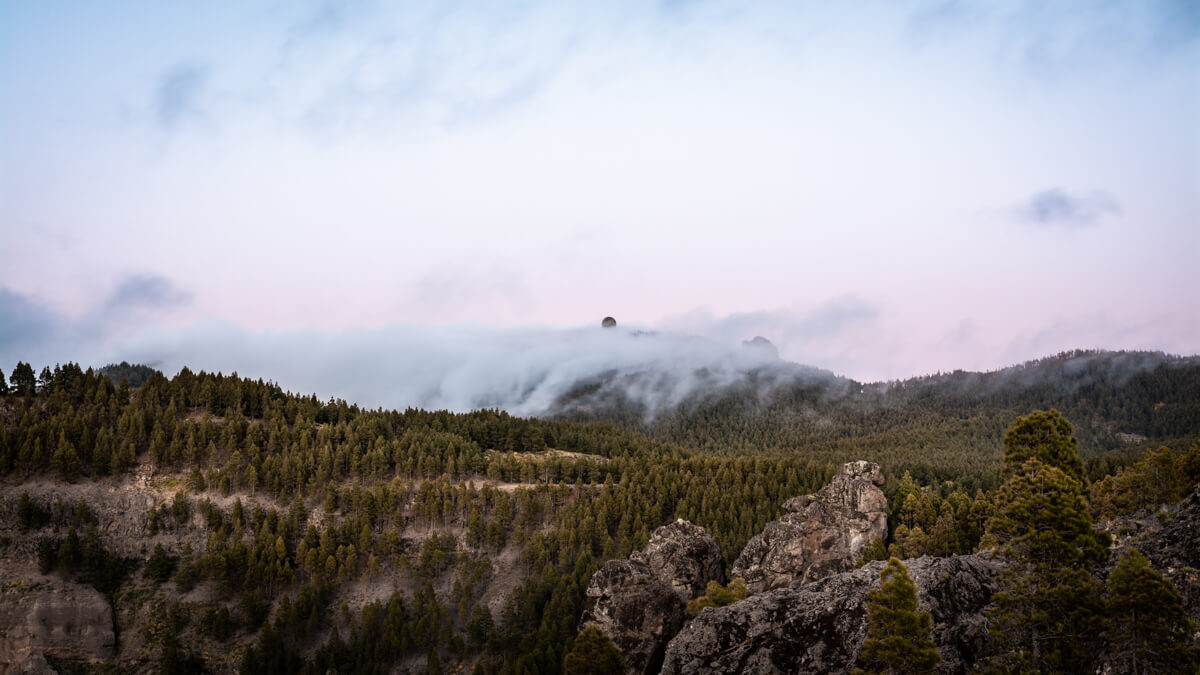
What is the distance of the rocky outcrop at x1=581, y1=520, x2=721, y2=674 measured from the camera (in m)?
97.4

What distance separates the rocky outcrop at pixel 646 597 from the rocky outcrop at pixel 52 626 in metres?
71.3

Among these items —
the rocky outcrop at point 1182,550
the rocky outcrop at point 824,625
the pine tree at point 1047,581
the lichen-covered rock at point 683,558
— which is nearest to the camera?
the rocky outcrop at point 1182,550

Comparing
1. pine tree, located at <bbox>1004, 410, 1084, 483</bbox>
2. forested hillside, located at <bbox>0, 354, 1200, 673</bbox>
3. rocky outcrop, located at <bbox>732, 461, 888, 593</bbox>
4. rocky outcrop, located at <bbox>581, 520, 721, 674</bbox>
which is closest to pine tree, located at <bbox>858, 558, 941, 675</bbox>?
pine tree, located at <bbox>1004, 410, 1084, 483</bbox>

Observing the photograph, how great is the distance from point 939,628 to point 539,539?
255 feet

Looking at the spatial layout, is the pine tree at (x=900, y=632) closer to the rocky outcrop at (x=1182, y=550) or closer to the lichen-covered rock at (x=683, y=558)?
the rocky outcrop at (x=1182, y=550)

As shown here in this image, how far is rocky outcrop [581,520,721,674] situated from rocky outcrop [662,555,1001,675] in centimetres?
2819

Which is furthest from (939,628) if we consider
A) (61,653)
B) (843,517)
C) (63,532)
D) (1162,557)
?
(63,532)

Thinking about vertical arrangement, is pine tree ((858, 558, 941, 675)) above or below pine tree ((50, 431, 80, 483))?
below

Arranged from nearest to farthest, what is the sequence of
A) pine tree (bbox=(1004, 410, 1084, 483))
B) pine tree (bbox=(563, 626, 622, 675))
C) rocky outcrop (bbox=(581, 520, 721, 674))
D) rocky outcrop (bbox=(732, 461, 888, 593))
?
pine tree (bbox=(1004, 410, 1084, 483))
pine tree (bbox=(563, 626, 622, 675))
rocky outcrop (bbox=(581, 520, 721, 674))
rocky outcrop (bbox=(732, 461, 888, 593))

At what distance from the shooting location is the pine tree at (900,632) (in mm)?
53969

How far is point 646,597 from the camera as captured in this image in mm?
99875

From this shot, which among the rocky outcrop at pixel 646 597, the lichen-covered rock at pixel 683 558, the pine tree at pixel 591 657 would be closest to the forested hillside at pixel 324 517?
the rocky outcrop at pixel 646 597

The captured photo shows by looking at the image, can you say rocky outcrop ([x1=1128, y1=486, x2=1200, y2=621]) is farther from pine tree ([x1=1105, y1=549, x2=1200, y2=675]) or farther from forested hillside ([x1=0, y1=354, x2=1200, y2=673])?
forested hillside ([x1=0, y1=354, x2=1200, y2=673])

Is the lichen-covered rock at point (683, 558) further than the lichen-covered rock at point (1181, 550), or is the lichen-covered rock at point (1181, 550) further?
the lichen-covered rock at point (683, 558)
